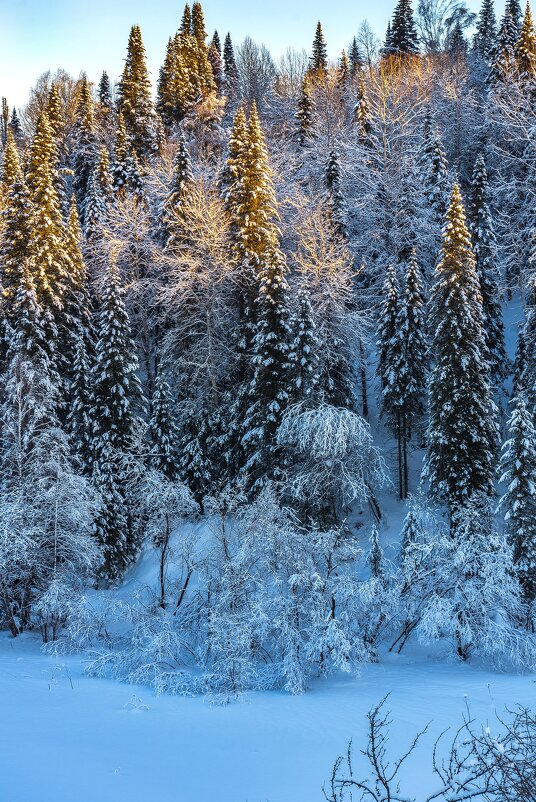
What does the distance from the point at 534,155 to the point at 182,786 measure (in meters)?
39.1

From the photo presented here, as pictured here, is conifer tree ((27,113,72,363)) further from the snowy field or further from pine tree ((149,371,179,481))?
the snowy field

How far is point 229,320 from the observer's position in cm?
3550

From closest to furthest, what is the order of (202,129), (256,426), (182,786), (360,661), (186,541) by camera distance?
(182,786) < (360,661) < (186,541) < (256,426) < (202,129)


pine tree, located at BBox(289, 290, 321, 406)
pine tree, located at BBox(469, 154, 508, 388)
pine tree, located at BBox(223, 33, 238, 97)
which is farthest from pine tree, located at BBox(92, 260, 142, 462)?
pine tree, located at BBox(223, 33, 238, 97)

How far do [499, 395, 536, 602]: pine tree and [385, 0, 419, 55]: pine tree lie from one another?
5712cm

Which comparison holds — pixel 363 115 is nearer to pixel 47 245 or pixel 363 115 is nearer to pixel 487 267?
pixel 487 267

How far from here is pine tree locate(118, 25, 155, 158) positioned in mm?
53219

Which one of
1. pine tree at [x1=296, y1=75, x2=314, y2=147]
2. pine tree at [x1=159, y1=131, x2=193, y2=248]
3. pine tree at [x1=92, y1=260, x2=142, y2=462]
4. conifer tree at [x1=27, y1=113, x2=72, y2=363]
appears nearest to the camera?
pine tree at [x1=92, y1=260, x2=142, y2=462]

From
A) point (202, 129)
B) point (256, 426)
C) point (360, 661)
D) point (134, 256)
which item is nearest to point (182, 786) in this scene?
point (360, 661)

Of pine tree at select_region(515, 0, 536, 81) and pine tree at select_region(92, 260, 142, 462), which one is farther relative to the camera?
pine tree at select_region(515, 0, 536, 81)

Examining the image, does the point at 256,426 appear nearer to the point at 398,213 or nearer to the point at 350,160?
the point at 398,213

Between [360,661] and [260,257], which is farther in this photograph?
[260,257]

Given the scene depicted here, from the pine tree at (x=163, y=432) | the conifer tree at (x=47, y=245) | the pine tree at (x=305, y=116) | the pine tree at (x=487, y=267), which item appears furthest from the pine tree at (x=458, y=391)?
the pine tree at (x=305, y=116)

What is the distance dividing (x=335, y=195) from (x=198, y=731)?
3196 centimetres
